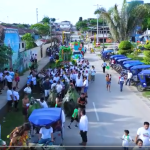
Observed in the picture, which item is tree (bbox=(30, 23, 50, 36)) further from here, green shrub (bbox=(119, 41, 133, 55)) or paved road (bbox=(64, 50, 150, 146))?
paved road (bbox=(64, 50, 150, 146))

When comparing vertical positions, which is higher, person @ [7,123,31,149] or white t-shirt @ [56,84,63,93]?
white t-shirt @ [56,84,63,93]

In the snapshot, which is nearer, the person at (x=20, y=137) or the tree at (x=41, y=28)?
the person at (x=20, y=137)

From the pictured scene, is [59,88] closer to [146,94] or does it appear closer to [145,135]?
[146,94]

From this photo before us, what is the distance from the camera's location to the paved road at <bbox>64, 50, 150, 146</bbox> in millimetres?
10602

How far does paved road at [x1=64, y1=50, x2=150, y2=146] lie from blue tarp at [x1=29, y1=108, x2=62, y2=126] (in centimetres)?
129

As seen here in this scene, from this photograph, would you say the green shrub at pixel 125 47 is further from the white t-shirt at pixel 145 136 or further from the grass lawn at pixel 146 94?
the white t-shirt at pixel 145 136

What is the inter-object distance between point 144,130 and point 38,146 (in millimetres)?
3298

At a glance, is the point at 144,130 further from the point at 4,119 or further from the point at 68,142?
the point at 4,119

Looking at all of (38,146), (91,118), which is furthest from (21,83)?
(38,146)

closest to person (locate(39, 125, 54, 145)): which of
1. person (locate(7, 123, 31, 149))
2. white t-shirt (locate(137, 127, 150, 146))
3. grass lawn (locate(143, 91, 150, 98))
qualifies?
person (locate(7, 123, 31, 149))

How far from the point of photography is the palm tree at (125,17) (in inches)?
1359

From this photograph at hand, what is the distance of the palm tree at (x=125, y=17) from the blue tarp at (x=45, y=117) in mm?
26746

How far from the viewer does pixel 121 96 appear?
17641 mm

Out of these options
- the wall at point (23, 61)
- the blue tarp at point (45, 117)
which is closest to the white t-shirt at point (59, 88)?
the blue tarp at point (45, 117)
